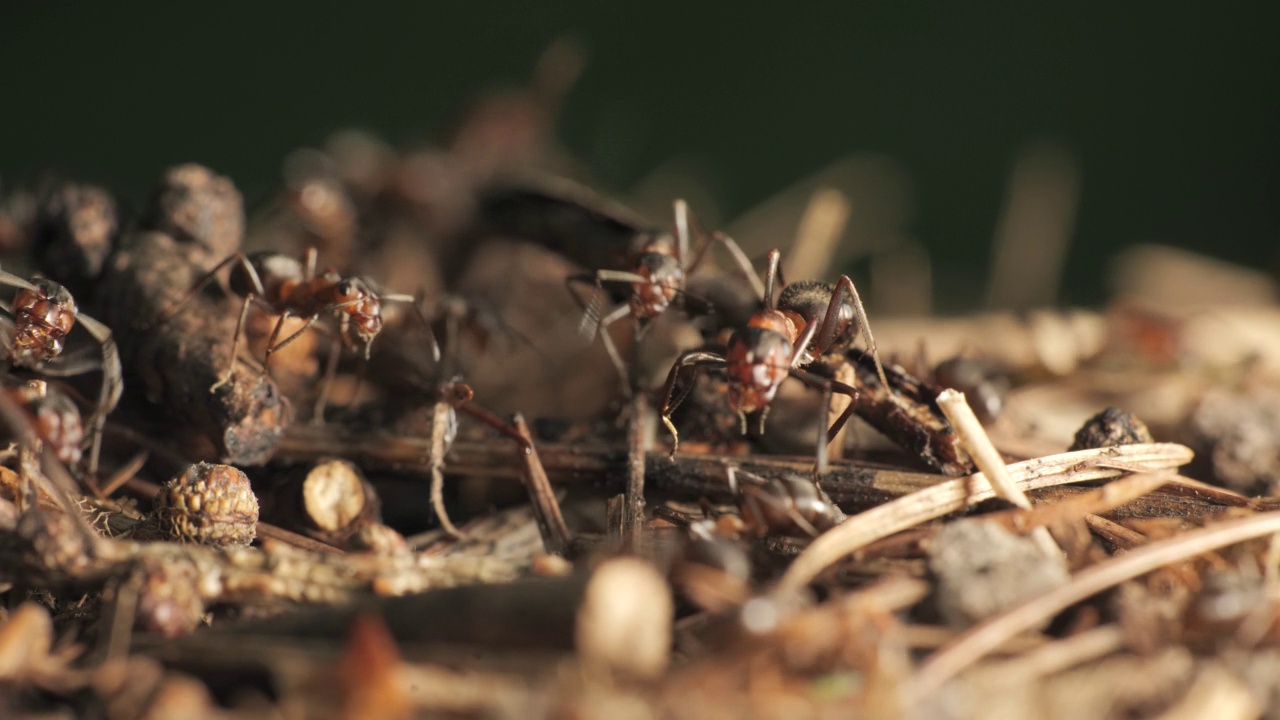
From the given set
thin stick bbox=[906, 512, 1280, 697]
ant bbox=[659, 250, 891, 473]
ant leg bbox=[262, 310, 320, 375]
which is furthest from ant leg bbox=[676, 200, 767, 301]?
thin stick bbox=[906, 512, 1280, 697]

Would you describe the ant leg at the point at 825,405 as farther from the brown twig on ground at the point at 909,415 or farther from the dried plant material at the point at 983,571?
the dried plant material at the point at 983,571

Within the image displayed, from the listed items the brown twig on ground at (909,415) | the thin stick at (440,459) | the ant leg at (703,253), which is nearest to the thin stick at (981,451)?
the brown twig on ground at (909,415)

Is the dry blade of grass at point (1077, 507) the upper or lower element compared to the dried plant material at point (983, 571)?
upper

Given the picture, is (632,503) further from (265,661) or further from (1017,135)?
(1017,135)

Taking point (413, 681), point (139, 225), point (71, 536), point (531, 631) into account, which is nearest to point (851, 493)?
point (531, 631)

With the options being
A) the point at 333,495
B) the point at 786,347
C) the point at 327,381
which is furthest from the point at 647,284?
the point at 333,495
